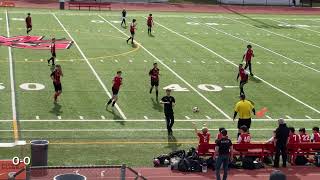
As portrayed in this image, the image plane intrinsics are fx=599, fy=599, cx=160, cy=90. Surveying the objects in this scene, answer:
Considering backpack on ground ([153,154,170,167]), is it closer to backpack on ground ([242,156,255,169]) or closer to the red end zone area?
the red end zone area

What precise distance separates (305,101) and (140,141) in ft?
28.9

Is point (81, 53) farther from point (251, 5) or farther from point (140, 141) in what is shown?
point (251, 5)

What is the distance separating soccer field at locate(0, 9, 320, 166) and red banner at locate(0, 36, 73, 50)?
78 centimetres

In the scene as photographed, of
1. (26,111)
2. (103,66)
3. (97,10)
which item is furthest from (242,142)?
(97,10)

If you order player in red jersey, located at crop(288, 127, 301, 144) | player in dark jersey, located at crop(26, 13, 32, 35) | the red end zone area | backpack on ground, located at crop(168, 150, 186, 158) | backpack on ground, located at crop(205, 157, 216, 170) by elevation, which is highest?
player in dark jersey, located at crop(26, 13, 32, 35)

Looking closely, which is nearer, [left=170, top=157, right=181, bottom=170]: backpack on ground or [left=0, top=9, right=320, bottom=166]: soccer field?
[left=170, top=157, right=181, bottom=170]: backpack on ground

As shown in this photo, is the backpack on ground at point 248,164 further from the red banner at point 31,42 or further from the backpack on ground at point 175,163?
the red banner at point 31,42

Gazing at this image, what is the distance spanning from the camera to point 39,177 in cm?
1417

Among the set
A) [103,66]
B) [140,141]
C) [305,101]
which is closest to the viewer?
[140,141]

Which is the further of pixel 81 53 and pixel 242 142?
pixel 81 53

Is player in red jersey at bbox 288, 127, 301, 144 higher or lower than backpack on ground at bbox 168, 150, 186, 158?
higher

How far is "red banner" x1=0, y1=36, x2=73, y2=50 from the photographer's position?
33969mm

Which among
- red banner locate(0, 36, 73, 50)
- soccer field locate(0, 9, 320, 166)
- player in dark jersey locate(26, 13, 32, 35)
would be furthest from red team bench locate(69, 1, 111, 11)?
red banner locate(0, 36, 73, 50)

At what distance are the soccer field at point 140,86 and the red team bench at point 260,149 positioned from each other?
173 cm
